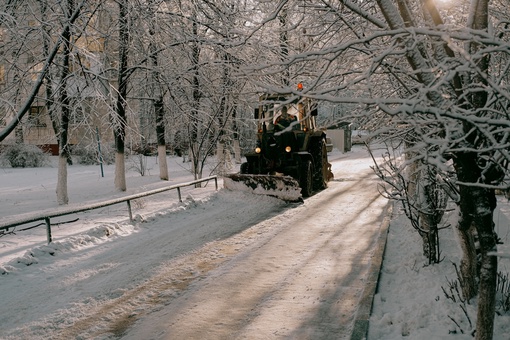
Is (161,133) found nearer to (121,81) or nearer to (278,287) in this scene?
(121,81)

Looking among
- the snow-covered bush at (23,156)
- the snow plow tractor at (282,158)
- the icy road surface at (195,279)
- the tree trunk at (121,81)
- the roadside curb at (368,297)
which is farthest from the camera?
the snow-covered bush at (23,156)

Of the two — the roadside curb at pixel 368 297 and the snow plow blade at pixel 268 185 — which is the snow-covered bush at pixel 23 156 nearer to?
the snow plow blade at pixel 268 185

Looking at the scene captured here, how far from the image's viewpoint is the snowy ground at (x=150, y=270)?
4758mm

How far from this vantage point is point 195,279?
21.0 feet

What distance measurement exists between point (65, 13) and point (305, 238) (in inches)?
274

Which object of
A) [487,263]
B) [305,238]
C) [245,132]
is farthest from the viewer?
[245,132]

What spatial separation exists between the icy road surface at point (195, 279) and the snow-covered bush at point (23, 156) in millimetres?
21396

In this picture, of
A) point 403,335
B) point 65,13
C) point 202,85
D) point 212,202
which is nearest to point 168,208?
point 212,202

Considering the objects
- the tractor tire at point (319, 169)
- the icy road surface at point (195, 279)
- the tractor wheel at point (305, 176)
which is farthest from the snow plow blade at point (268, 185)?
the tractor tire at point (319, 169)

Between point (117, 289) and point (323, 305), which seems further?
point (117, 289)

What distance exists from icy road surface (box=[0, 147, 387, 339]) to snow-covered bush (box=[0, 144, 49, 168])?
21.4m

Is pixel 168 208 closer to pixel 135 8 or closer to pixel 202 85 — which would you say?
pixel 135 8

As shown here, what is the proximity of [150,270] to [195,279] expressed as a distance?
822 millimetres

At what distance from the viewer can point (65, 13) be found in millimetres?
9461
